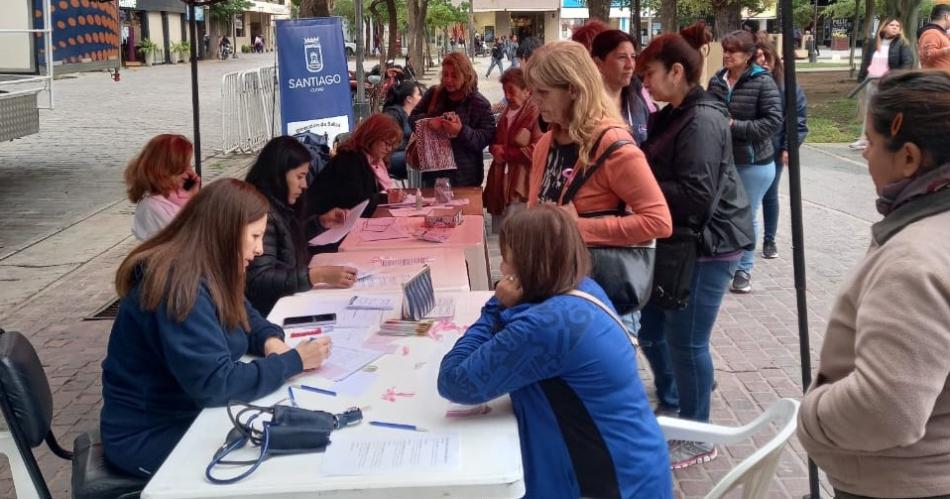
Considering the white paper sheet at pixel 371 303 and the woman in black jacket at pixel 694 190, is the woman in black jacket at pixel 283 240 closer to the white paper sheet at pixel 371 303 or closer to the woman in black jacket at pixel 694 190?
the white paper sheet at pixel 371 303

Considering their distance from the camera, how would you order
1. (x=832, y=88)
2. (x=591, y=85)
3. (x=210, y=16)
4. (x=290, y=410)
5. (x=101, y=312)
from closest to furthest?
(x=290, y=410) < (x=591, y=85) < (x=101, y=312) < (x=832, y=88) < (x=210, y=16)

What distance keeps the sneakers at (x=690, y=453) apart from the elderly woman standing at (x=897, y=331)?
196cm

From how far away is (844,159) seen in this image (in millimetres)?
13016

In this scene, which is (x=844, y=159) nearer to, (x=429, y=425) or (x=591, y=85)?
(x=591, y=85)

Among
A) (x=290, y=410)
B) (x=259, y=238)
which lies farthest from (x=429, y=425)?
(x=259, y=238)

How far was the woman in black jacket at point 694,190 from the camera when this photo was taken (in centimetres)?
340

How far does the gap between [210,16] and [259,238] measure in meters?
59.4

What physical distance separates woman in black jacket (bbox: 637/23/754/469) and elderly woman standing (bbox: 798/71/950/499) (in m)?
1.49

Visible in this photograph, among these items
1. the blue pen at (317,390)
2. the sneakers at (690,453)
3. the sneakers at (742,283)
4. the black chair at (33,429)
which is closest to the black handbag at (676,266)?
the sneakers at (690,453)

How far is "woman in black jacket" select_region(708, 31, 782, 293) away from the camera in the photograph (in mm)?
5953

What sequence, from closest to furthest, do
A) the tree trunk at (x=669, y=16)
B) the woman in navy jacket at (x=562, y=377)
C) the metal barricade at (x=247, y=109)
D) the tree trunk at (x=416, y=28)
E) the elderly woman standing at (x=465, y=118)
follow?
the woman in navy jacket at (x=562, y=377) → the elderly woman standing at (x=465, y=118) → the metal barricade at (x=247, y=109) → the tree trunk at (x=669, y=16) → the tree trunk at (x=416, y=28)

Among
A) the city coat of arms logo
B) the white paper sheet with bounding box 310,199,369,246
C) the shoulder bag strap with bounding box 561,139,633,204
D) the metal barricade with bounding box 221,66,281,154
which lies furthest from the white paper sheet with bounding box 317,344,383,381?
the metal barricade with bounding box 221,66,281,154

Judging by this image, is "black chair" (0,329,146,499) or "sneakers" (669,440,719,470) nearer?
"black chair" (0,329,146,499)

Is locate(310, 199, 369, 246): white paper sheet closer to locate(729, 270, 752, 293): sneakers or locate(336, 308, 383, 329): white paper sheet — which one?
locate(336, 308, 383, 329): white paper sheet
